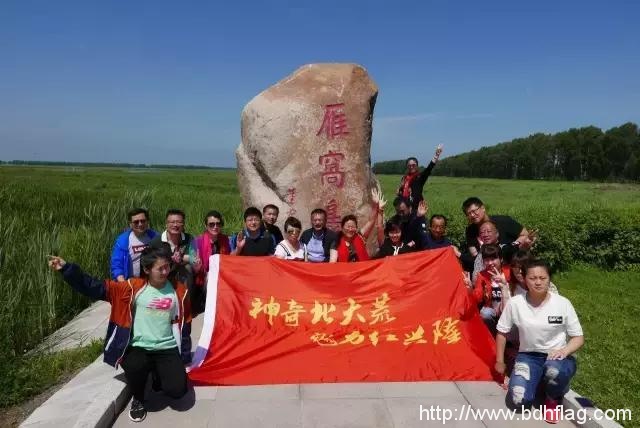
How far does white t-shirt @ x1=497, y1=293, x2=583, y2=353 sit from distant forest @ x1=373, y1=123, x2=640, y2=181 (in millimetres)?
49736

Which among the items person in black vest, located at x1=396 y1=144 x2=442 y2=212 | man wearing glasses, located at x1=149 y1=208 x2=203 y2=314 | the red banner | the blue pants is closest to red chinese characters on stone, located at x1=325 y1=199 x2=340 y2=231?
person in black vest, located at x1=396 y1=144 x2=442 y2=212

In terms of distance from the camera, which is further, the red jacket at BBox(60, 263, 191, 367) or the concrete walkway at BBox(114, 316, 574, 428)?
the red jacket at BBox(60, 263, 191, 367)

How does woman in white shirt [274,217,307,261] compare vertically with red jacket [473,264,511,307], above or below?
above

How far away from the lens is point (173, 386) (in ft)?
11.8

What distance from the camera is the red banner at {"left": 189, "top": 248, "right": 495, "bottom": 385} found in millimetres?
4195

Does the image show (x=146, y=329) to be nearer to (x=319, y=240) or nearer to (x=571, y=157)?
(x=319, y=240)

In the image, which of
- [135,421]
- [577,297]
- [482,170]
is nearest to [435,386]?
[135,421]

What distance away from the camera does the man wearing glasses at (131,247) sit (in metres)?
5.11

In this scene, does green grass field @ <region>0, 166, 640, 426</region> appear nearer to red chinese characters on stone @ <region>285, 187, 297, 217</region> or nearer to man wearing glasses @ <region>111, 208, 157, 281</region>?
red chinese characters on stone @ <region>285, 187, 297, 217</region>

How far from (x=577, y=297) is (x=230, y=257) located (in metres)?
5.39

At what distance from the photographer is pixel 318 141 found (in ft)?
24.2

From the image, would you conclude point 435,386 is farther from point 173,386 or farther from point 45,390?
point 45,390

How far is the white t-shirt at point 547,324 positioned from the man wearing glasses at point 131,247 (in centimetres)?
389

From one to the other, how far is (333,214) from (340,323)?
9.83ft
